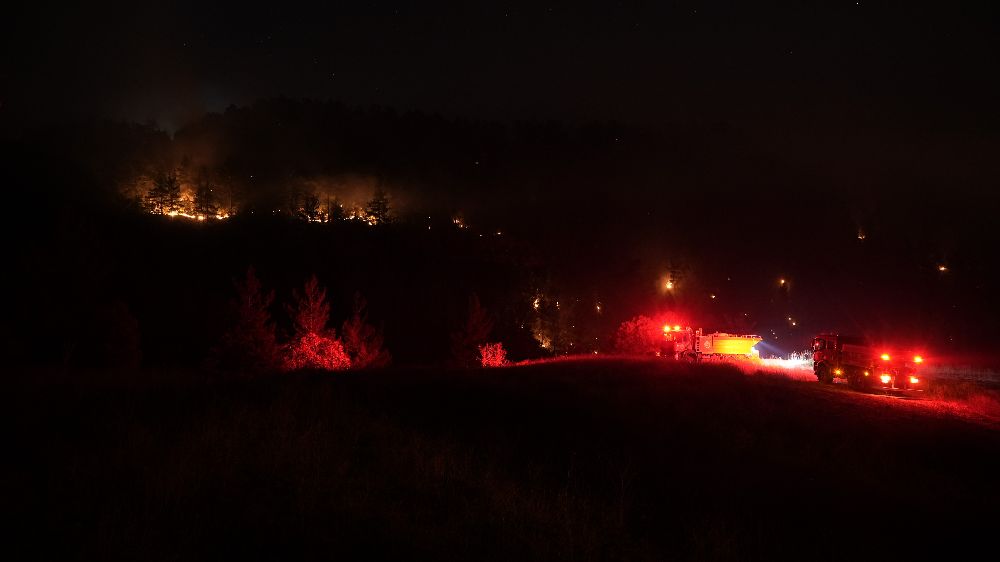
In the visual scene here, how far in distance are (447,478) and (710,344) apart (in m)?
37.9

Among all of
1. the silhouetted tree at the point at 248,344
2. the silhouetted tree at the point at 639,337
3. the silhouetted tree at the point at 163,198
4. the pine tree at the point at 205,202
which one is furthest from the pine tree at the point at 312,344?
the silhouetted tree at the point at 163,198

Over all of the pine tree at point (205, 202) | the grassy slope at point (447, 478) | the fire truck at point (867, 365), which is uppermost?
the pine tree at point (205, 202)

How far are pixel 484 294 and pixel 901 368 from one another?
96.6 metres

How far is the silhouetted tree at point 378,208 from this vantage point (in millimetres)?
160012

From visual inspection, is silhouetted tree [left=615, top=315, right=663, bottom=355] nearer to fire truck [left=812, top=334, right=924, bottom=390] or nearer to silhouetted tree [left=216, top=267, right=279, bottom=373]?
fire truck [left=812, top=334, right=924, bottom=390]

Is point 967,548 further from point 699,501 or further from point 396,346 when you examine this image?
point 396,346

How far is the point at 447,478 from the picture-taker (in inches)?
309

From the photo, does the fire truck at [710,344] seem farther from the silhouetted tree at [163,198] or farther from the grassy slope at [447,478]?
the silhouetted tree at [163,198]

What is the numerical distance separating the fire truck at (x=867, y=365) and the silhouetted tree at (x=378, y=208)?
455 feet

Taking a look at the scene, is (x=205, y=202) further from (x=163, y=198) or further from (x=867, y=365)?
(x=867, y=365)

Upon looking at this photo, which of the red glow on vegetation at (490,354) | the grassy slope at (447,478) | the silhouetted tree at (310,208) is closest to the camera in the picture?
the grassy slope at (447,478)

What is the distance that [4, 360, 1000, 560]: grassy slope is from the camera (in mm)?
5995

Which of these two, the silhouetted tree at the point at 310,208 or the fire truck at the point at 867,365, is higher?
the silhouetted tree at the point at 310,208

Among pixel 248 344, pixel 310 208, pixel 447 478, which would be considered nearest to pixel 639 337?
pixel 248 344
